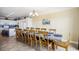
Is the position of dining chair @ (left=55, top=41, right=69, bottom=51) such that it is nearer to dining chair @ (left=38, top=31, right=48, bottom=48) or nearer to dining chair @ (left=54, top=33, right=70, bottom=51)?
dining chair @ (left=54, top=33, right=70, bottom=51)

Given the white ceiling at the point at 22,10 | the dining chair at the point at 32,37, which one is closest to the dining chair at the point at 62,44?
the dining chair at the point at 32,37

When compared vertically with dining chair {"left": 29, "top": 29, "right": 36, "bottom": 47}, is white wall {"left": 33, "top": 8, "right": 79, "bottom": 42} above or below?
above

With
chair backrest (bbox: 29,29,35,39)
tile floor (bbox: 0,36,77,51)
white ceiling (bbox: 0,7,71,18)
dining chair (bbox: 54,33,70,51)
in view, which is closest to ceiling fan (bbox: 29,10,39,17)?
white ceiling (bbox: 0,7,71,18)

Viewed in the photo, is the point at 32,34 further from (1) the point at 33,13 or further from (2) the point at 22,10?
(2) the point at 22,10

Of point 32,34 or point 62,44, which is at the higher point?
point 32,34

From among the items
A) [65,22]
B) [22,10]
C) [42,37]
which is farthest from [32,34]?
[65,22]

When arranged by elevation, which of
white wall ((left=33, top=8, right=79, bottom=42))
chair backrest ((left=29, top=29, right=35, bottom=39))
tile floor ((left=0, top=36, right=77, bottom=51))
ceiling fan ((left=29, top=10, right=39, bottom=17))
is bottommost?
tile floor ((left=0, top=36, right=77, bottom=51))

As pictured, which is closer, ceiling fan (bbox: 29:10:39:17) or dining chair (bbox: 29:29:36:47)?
ceiling fan (bbox: 29:10:39:17)

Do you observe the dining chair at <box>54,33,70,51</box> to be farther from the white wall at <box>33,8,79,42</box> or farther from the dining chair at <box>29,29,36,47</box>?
the dining chair at <box>29,29,36,47</box>

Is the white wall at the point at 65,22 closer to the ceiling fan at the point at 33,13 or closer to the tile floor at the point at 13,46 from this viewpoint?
the ceiling fan at the point at 33,13

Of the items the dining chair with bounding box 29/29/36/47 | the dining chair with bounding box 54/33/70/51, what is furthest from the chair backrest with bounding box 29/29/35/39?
the dining chair with bounding box 54/33/70/51
